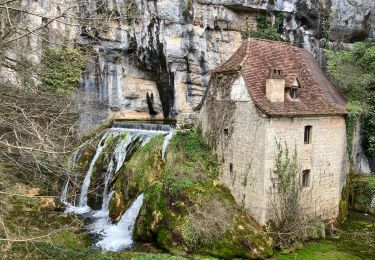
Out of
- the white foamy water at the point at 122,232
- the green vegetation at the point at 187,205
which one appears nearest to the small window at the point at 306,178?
the green vegetation at the point at 187,205

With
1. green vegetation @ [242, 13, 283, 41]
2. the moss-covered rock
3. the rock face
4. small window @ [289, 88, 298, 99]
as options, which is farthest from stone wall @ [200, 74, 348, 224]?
green vegetation @ [242, 13, 283, 41]

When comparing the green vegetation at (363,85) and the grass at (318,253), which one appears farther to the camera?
the green vegetation at (363,85)

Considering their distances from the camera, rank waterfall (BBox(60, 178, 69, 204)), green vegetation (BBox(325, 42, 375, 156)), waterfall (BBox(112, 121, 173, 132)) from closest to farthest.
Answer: waterfall (BBox(60, 178, 69, 204)) → green vegetation (BBox(325, 42, 375, 156)) → waterfall (BBox(112, 121, 173, 132))

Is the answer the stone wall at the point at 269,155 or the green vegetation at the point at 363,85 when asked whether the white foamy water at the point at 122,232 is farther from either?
the green vegetation at the point at 363,85

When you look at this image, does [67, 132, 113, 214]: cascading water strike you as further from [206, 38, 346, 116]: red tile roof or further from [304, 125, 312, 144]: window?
[304, 125, 312, 144]: window

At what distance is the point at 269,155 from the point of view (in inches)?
585

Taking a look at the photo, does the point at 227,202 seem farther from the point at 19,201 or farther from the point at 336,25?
the point at 336,25

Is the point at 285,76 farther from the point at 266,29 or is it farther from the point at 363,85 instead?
the point at 266,29

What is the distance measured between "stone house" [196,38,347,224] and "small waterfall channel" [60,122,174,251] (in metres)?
3.76

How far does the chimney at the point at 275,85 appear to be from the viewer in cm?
1520

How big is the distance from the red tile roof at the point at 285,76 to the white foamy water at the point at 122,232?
6.65 meters

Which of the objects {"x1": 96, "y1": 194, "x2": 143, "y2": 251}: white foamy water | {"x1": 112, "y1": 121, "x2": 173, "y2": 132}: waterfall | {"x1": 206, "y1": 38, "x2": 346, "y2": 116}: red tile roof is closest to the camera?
{"x1": 96, "y1": 194, "x2": 143, "y2": 251}: white foamy water

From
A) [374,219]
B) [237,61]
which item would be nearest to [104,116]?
[237,61]

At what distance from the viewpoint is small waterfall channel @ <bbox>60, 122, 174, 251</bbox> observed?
1590cm
